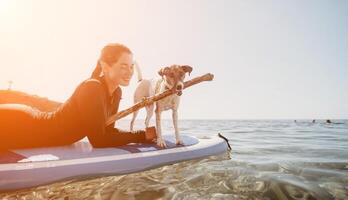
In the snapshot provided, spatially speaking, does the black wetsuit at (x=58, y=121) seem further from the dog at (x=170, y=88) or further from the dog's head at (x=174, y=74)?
the dog's head at (x=174, y=74)

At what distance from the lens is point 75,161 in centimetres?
328

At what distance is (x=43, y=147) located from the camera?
3.61 metres

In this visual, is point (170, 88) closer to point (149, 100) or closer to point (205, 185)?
point (149, 100)

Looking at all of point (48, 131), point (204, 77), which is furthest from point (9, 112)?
point (204, 77)

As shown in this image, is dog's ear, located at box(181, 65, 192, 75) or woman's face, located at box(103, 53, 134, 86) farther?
dog's ear, located at box(181, 65, 192, 75)

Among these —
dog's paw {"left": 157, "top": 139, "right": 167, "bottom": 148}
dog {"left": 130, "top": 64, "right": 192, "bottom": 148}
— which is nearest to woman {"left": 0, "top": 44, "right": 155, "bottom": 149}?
dog's paw {"left": 157, "top": 139, "right": 167, "bottom": 148}

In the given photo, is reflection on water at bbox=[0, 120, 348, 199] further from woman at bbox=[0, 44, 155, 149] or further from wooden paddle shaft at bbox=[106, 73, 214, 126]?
wooden paddle shaft at bbox=[106, 73, 214, 126]

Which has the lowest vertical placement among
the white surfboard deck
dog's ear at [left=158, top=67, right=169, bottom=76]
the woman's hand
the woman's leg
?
the white surfboard deck

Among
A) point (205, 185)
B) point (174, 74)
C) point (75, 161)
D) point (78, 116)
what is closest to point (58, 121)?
point (78, 116)

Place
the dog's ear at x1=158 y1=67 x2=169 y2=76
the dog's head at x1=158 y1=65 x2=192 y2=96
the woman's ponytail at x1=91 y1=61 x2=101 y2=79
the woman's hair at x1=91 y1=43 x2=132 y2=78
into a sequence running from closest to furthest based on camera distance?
the woman's hair at x1=91 y1=43 x2=132 y2=78 < the woman's ponytail at x1=91 y1=61 x2=101 y2=79 < the dog's head at x1=158 y1=65 x2=192 y2=96 < the dog's ear at x1=158 y1=67 x2=169 y2=76

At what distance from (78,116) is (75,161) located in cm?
58

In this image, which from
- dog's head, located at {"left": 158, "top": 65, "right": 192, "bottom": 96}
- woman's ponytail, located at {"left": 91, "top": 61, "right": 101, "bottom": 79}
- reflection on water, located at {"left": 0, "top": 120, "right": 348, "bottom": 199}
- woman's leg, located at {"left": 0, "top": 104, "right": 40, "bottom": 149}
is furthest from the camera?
dog's head, located at {"left": 158, "top": 65, "right": 192, "bottom": 96}

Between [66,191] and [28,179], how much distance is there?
1.50 ft

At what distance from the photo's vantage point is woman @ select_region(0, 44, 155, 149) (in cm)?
312
